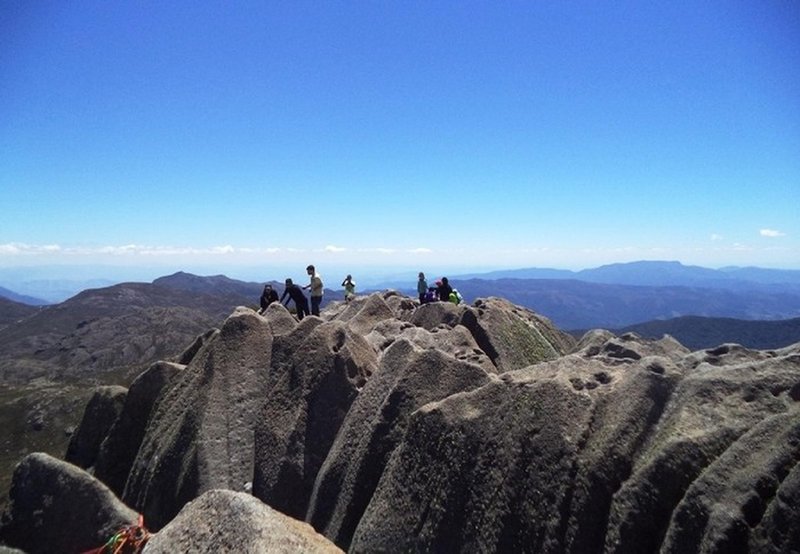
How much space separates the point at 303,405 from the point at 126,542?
6882 millimetres

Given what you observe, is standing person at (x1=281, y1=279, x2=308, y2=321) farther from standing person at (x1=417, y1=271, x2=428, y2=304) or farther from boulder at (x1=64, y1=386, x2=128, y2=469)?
boulder at (x1=64, y1=386, x2=128, y2=469)

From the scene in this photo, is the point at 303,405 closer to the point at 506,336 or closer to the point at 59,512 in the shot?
the point at 59,512

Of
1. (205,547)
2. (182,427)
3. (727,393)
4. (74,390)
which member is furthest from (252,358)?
(74,390)

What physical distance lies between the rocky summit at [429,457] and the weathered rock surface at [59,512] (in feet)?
0.20

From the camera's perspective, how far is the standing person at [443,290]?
39.7 meters

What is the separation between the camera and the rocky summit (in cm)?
1100

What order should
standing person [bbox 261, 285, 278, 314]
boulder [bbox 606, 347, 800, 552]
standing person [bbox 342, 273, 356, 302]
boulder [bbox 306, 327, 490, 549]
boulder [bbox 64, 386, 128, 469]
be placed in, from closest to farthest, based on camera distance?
1. boulder [bbox 606, 347, 800, 552]
2. boulder [bbox 306, 327, 490, 549]
3. boulder [bbox 64, 386, 128, 469]
4. standing person [bbox 261, 285, 278, 314]
5. standing person [bbox 342, 273, 356, 302]

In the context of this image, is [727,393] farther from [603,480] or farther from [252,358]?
[252,358]

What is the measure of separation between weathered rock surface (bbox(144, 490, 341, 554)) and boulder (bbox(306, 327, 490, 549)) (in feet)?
9.35

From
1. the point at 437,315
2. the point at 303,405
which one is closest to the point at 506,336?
the point at 437,315

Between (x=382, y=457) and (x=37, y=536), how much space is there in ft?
38.8

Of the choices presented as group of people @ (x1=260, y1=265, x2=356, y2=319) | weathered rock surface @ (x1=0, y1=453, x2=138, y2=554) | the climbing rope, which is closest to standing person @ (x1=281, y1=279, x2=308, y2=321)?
group of people @ (x1=260, y1=265, x2=356, y2=319)

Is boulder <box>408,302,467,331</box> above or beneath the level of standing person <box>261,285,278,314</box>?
beneath

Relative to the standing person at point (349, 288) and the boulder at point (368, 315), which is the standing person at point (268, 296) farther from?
the standing person at point (349, 288)
